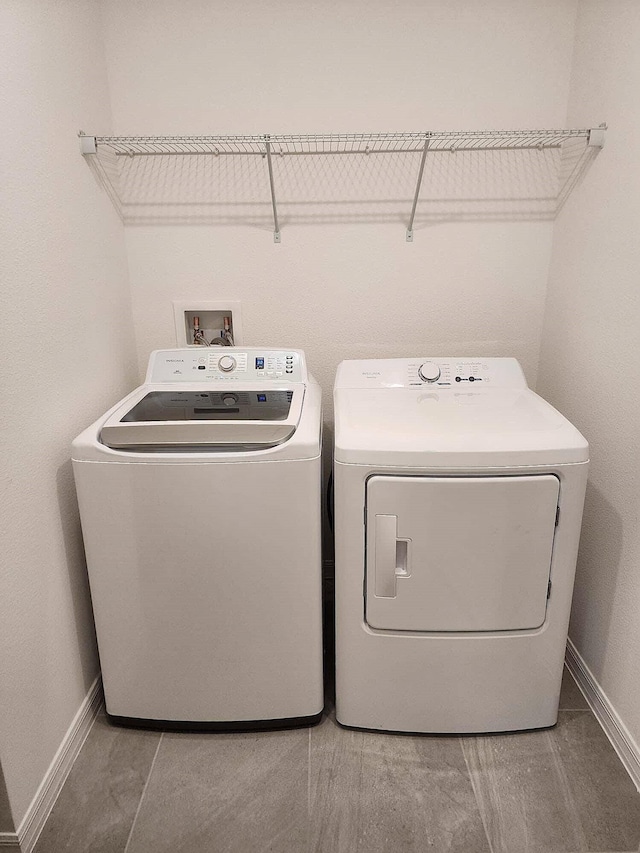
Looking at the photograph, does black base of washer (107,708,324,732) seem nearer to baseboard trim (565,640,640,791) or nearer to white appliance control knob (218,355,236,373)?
baseboard trim (565,640,640,791)

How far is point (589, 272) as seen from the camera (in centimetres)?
181

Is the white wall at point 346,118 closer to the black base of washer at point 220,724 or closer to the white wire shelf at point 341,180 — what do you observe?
the white wire shelf at point 341,180

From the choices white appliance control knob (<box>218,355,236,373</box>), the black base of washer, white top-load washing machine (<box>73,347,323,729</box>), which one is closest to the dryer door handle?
white top-load washing machine (<box>73,347,323,729</box>)

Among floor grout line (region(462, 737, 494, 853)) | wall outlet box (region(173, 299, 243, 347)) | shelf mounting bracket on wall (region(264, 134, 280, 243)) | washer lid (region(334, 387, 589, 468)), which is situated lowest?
floor grout line (region(462, 737, 494, 853))

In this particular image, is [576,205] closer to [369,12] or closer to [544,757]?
[369,12]

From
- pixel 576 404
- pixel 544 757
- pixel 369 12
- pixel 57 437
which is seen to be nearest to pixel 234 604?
pixel 57 437

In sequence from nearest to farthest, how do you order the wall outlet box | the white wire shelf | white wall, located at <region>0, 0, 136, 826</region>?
1. white wall, located at <region>0, 0, 136, 826</region>
2. the white wire shelf
3. the wall outlet box

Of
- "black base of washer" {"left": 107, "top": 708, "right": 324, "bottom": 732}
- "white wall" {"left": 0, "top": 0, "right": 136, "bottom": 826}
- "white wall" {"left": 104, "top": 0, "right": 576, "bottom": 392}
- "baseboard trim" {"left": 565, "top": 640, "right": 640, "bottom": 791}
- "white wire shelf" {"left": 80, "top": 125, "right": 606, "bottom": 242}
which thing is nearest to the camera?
"white wall" {"left": 0, "top": 0, "right": 136, "bottom": 826}

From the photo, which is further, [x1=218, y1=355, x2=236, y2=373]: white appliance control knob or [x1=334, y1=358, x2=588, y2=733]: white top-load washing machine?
[x1=218, y1=355, x2=236, y2=373]: white appliance control knob

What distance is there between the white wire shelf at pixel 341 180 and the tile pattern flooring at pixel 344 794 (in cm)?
168

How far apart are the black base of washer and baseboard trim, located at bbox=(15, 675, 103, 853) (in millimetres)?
82

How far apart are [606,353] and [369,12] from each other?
4.38ft

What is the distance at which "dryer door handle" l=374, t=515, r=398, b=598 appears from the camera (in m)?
1.50

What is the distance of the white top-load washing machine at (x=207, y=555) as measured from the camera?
148 centimetres
